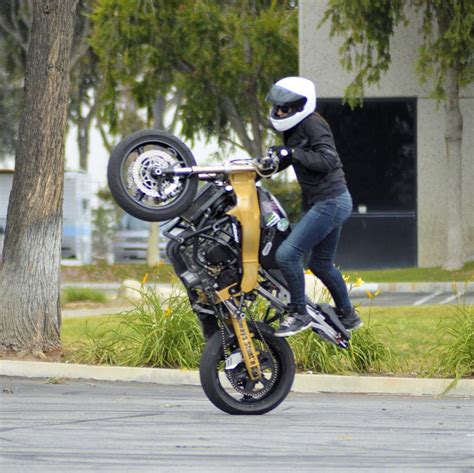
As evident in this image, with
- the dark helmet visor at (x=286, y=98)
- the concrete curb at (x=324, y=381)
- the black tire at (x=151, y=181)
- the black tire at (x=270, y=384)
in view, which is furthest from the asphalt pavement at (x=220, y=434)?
the dark helmet visor at (x=286, y=98)

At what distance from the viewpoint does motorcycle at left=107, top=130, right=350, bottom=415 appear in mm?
8422

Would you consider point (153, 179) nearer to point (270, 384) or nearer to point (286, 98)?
point (286, 98)

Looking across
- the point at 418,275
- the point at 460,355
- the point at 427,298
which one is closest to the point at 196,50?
the point at 418,275

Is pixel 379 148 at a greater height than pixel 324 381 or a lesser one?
greater

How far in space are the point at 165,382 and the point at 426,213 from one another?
16.9 metres

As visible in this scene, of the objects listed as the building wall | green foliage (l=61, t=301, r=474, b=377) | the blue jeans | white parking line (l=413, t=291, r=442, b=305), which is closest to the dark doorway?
the building wall

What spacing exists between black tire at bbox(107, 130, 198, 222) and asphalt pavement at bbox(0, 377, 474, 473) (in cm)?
137

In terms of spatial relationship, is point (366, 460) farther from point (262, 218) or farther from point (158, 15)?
point (158, 15)

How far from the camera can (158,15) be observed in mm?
29391

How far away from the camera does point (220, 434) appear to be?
7.95 metres

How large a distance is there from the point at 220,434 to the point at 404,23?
1792 centimetres

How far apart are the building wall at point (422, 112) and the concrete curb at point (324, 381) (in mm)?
16410

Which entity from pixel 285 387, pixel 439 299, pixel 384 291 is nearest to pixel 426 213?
pixel 384 291

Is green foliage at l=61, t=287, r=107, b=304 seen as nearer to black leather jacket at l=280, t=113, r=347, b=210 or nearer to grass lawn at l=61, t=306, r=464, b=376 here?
grass lawn at l=61, t=306, r=464, b=376
